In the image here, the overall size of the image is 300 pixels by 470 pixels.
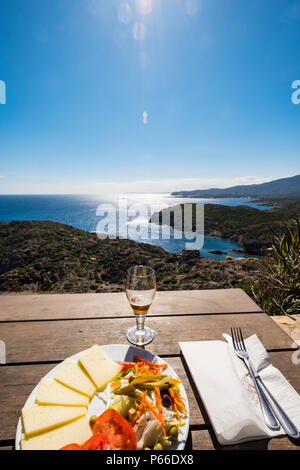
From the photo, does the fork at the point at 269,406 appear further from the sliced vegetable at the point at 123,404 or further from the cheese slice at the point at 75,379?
the cheese slice at the point at 75,379

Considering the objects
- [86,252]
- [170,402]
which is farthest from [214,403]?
[86,252]

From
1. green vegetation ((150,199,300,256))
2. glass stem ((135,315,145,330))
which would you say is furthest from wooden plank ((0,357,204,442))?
green vegetation ((150,199,300,256))

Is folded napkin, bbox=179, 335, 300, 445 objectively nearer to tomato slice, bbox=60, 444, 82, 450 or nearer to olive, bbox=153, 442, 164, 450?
olive, bbox=153, 442, 164, 450

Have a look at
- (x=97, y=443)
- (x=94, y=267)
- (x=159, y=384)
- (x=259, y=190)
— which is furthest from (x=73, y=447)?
(x=259, y=190)

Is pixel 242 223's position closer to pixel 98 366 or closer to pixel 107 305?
pixel 107 305

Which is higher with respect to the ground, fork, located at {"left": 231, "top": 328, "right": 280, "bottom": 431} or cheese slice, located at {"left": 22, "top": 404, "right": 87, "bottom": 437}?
cheese slice, located at {"left": 22, "top": 404, "right": 87, "bottom": 437}
